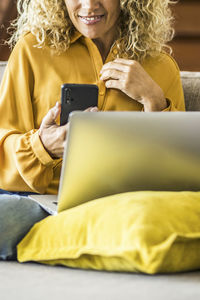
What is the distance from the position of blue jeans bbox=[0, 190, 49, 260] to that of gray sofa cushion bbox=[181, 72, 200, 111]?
736mm

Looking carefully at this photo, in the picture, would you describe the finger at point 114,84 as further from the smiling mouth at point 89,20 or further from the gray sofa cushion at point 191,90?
the gray sofa cushion at point 191,90

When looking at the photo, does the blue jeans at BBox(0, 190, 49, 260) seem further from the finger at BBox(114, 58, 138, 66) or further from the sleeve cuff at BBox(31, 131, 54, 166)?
the finger at BBox(114, 58, 138, 66)

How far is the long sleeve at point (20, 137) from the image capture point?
129 cm

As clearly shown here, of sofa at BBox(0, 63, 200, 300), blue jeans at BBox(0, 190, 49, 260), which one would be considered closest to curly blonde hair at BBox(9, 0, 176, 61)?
blue jeans at BBox(0, 190, 49, 260)

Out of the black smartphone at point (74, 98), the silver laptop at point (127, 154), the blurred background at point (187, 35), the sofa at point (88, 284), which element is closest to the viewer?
the sofa at point (88, 284)

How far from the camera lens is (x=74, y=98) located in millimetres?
1199

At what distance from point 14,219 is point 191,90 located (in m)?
0.85

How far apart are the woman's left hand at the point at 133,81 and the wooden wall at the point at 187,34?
1.03m

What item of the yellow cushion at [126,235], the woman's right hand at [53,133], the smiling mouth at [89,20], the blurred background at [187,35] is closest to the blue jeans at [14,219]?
the yellow cushion at [126,235]

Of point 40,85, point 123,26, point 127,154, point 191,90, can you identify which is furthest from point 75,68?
point 127,154

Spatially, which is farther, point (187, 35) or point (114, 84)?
point (187, 35)

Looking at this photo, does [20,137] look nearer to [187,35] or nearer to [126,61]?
[126,61]

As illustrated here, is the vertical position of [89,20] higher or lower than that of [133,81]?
higher

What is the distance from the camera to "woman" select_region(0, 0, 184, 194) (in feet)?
4.64
